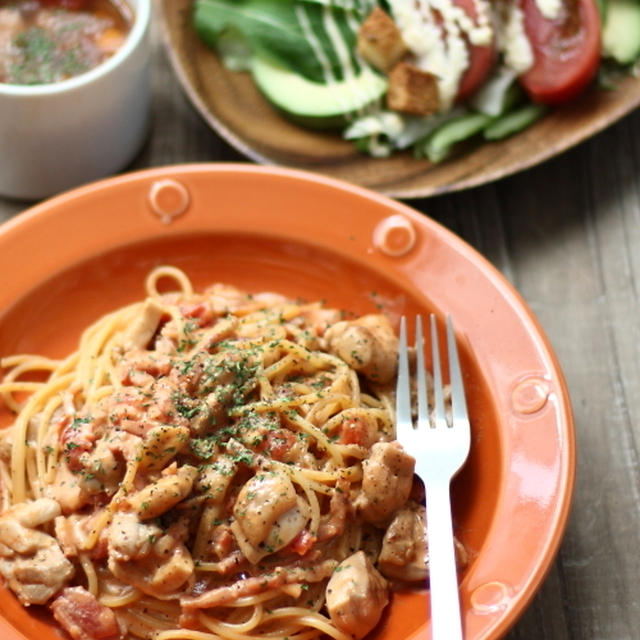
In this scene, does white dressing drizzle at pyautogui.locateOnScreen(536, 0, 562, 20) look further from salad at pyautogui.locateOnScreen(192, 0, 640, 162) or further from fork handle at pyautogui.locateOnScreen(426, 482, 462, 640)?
fork handle at pyautogui.locateOnScreen(426, 482, 462, 640)

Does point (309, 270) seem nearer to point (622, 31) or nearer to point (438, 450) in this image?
point (438, 450)

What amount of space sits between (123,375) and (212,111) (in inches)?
73.0

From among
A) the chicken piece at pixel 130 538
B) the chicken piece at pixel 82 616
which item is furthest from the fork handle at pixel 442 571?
the chicken piece at pixel 82 616

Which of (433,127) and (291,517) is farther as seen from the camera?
(433,127)

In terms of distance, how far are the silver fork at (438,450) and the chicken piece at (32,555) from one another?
1.40 metres

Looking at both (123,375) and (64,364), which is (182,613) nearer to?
(123,375)

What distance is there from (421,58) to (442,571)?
3073 mm

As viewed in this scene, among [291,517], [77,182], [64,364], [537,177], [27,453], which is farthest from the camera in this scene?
[537,177]

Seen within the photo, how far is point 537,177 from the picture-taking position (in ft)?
18.5

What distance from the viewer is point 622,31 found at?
5508 millimetres

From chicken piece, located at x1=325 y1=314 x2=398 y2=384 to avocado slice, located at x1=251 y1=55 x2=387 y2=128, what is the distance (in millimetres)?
1543

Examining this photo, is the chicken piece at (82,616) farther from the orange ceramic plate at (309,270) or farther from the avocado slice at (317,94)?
the avocado slice at (317,94)

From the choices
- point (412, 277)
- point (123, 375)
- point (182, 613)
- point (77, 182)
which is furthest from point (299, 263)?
point (182, 613)

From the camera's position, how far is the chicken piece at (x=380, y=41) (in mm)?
5348
